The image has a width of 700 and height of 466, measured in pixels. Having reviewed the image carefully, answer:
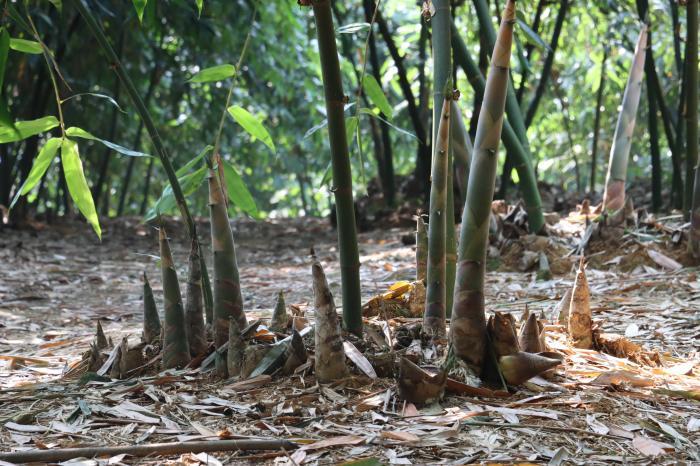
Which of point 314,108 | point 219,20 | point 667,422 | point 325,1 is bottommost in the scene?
point 667,422

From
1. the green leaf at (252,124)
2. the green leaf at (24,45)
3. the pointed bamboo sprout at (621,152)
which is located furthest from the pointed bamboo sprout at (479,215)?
the pointed bamboo sprout at (621,152)

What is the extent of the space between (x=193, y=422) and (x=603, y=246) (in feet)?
7.00

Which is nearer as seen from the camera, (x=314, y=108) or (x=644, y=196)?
(x=644, y=196)

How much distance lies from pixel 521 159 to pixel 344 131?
1741mm

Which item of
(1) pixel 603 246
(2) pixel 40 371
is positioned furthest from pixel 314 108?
(2) pixel 40 371

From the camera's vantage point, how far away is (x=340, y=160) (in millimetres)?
1291

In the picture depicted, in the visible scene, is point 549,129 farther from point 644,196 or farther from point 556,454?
point 556,454

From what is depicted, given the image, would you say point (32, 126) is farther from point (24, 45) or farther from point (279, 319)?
point (279, 319)

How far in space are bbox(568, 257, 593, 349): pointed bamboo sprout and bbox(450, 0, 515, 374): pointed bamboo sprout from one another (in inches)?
13.1

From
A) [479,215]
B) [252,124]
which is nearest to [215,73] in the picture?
[252,124]

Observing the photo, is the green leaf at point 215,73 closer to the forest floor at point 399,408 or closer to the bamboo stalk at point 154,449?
the forest floor at point 399,408

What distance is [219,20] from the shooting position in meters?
5.53

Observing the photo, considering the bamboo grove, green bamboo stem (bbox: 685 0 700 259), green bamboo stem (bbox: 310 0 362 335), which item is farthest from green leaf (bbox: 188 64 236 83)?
green bamboo stem (bbox: 685 0 700 259)

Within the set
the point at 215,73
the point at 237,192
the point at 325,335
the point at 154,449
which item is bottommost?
the point at 154,449
